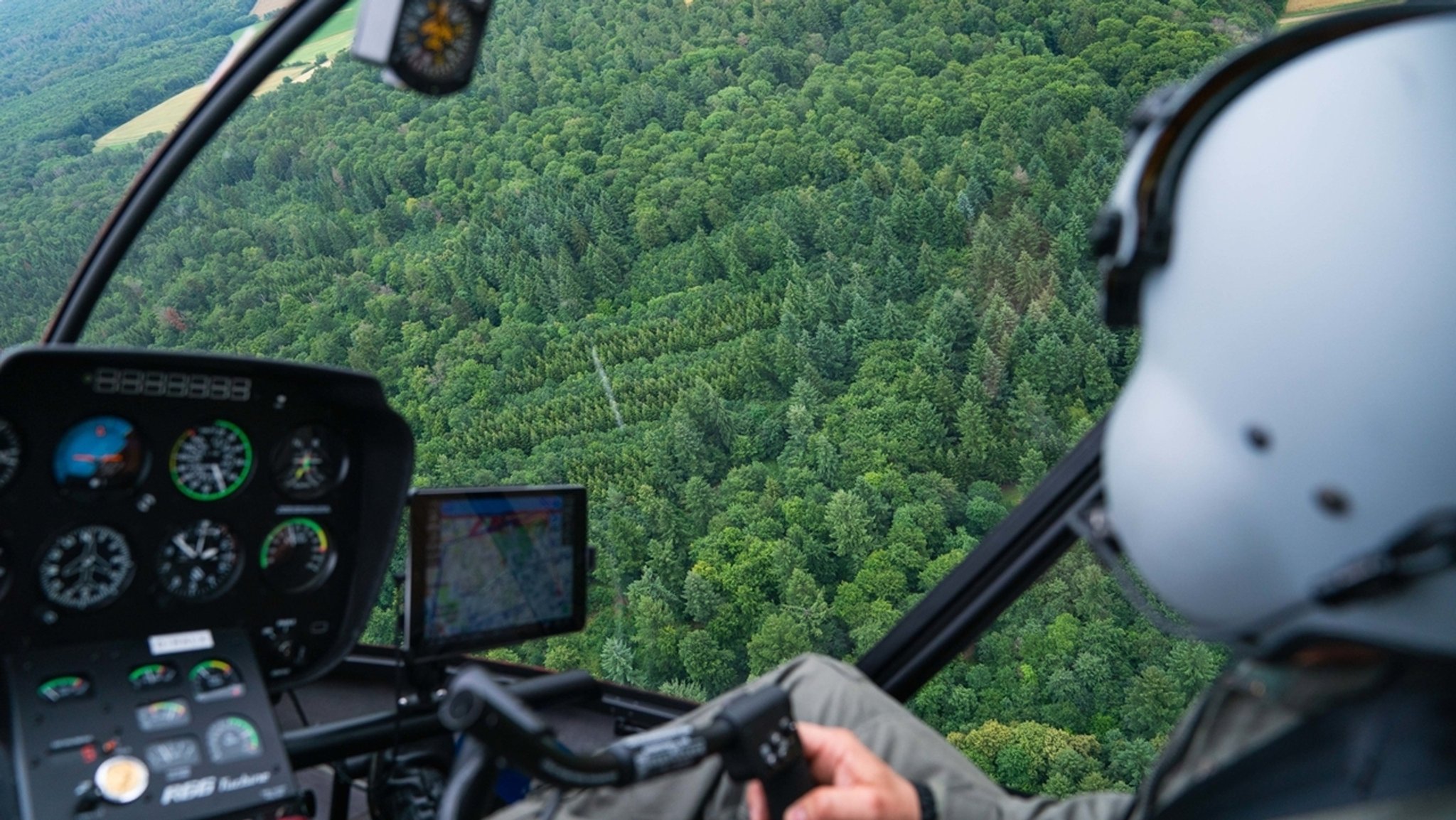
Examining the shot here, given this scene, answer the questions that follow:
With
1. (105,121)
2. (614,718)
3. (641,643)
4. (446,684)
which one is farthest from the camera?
(105,121)

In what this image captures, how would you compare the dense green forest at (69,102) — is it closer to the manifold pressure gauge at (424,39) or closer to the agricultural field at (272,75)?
the agricultural field at (272,75)

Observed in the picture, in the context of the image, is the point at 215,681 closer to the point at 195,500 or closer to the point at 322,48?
the point at 195,500

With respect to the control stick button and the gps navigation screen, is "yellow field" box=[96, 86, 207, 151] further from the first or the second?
the control stick button

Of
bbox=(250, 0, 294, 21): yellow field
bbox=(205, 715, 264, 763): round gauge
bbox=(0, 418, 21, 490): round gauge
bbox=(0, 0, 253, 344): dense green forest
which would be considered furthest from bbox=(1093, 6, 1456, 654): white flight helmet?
bbox=(250, 0, 294, 21): yellow field

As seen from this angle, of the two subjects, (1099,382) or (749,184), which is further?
(749,184)

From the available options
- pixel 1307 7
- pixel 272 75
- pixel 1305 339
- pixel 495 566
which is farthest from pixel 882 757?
pixel 1307 7

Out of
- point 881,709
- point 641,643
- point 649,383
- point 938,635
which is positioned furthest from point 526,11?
point 881,709

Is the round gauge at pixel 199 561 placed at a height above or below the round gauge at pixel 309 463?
below

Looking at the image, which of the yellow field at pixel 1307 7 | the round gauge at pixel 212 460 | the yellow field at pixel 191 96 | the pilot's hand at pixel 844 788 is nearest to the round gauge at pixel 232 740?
the round gauge at pixel 212 460

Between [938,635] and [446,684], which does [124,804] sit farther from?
[938,635]
